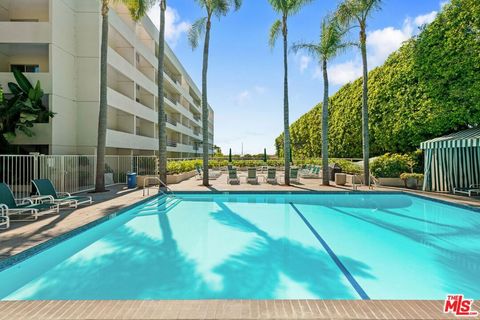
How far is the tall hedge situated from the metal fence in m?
17.8

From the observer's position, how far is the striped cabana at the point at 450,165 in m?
15.7

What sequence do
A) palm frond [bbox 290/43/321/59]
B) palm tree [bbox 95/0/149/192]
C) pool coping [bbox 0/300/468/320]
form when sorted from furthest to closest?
1. palm frond [bbox 290/43/321/59]
2. palm tree [bbox 95/0/149/192]
3. pool coping [bbox 0/300/468/320]

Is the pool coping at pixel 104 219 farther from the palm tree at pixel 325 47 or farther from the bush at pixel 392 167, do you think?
the palm tree at pixel 325 47

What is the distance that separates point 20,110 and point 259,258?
627 inches

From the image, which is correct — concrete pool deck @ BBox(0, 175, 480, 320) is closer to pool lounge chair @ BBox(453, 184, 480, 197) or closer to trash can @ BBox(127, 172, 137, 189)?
pool lounge chair @ BBox(453, 184, 480, 197)

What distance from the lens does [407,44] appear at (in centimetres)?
2180

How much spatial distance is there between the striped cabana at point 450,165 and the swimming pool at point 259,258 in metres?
5.17

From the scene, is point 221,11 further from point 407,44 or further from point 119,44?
point 407,44

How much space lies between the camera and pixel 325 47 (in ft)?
61.6

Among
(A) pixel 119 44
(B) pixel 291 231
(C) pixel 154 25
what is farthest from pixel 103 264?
(C) pixel 154 25

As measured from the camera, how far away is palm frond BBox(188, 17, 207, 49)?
19.1 meters

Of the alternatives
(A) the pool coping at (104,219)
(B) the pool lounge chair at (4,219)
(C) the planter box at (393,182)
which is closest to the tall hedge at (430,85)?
(C) the planter box at (393,182)

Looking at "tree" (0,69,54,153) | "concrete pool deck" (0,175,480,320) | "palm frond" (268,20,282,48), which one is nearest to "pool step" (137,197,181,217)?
"concrete pool deck" (0,175,480,320)

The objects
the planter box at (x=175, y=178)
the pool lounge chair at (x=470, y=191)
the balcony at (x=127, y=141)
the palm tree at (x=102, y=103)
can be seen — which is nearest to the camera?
the pool lounge chair at (x=470, y=191)
